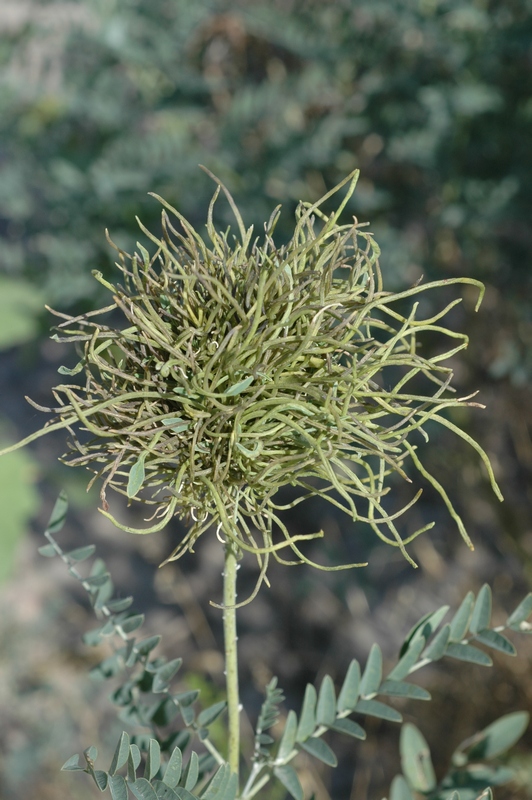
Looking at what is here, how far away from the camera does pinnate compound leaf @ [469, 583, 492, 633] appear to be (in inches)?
27.2

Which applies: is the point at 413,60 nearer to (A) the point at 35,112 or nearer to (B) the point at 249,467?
(A) the point at 35,112

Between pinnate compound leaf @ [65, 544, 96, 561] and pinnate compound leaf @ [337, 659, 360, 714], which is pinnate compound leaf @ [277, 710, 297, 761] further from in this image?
pinnate compound leaf @ [65, 544, 96, 561]

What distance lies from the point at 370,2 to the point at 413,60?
8.1 inches

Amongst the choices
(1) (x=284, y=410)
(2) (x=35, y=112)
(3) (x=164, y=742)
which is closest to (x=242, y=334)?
(1) (x=284, y=410)

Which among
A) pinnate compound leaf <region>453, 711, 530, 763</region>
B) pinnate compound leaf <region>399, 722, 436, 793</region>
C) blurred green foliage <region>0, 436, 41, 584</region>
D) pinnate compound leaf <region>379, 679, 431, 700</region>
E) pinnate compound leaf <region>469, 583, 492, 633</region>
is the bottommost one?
blurred green foliage <region>0, 436, 41, 584</region>

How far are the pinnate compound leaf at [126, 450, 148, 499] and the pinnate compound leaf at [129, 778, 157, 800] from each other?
0.20 m

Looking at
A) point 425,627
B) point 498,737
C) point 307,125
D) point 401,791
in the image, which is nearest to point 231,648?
point 425,627

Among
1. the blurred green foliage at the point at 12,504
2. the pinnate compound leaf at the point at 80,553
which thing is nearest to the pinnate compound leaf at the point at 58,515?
the pinnate compound leaf at the point at 80,553

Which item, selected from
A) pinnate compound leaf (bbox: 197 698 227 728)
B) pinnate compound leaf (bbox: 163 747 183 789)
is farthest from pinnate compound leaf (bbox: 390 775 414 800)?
pinnate compound leaf (bbox: 163 747 183 789)

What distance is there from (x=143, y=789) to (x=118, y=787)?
18mm

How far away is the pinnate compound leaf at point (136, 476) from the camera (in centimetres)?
49

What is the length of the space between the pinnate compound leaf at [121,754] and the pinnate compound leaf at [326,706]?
22 cm

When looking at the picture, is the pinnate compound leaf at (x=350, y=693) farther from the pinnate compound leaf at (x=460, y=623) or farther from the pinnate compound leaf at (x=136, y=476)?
the pinnate compound leaf at (x=136, y=476)

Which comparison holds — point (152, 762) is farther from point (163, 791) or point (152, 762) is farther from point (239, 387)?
point (239, 387)
